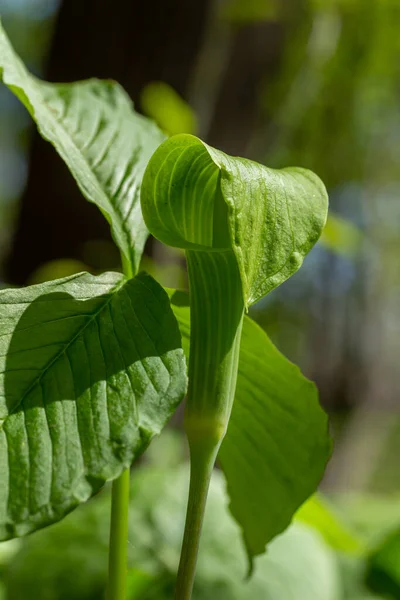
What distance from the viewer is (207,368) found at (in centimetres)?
20

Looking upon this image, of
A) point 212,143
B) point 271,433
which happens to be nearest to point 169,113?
point 212,143

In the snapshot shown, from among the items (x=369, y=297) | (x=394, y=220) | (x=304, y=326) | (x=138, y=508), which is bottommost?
(x=304, y=326)

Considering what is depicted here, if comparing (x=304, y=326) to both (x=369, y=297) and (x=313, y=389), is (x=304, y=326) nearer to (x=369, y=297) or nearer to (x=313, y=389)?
(x=369, y=297)

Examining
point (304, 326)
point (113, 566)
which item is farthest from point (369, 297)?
point (113, 566)

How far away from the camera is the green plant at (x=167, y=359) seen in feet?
0.56

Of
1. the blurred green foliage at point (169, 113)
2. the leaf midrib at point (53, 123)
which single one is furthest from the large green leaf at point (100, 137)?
the blurred green foliage at point (169, 113)

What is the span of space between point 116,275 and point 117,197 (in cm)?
6

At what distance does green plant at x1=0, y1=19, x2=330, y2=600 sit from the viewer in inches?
6.8

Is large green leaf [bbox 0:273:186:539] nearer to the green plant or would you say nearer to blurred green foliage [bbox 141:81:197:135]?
the green plant

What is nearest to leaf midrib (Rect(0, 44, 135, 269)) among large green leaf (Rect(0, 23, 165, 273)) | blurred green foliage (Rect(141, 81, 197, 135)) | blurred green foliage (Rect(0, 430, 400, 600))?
large green leaf (Rect(0, 23, 165, 273))

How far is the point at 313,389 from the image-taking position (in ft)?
0.83

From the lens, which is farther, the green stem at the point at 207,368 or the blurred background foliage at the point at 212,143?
the blurred background foliage at the point at 212,143

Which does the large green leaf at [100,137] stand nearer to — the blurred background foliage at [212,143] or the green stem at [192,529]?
the green stem at [192,529]

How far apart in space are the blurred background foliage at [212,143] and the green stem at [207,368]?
253 millimetres
